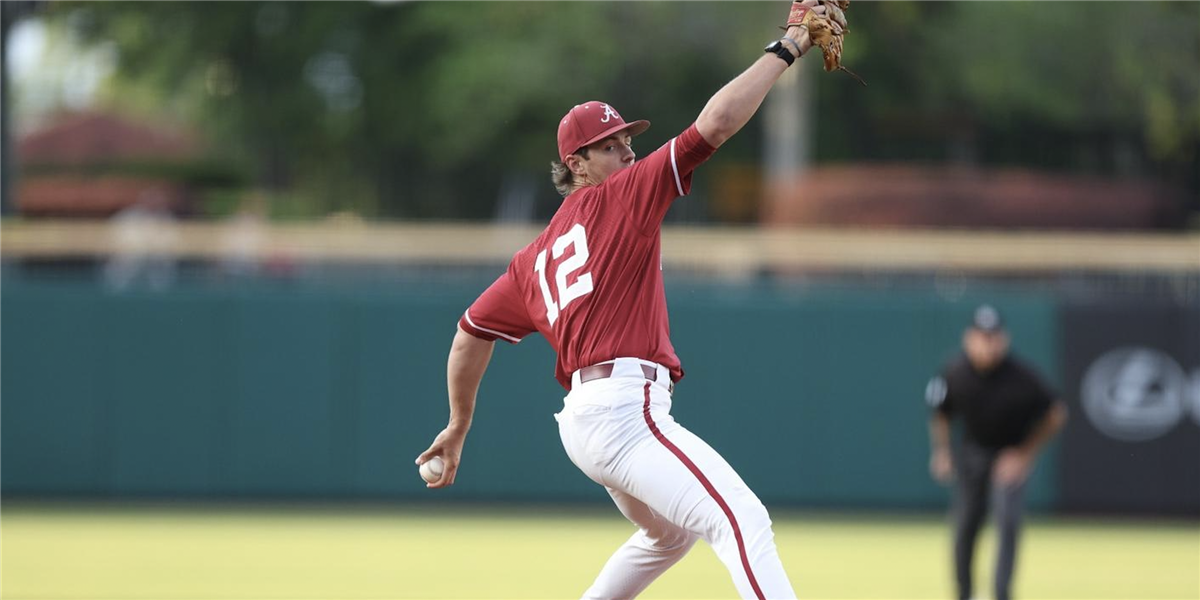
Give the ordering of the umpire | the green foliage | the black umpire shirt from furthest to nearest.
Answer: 1. the green foliage
2. the black umpire shirt
3. the umpire

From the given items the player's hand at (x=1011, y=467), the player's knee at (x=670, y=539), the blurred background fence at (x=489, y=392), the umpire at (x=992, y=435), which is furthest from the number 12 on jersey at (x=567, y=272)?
the blurred background fence at (x=489, y=392)

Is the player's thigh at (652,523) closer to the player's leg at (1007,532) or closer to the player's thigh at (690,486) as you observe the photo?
the player's thigh at (690,486)

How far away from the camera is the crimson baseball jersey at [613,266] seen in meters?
5.91

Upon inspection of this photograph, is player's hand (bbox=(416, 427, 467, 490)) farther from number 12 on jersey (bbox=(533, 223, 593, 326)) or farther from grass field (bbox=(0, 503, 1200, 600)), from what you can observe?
grass field (bbox=(0, 503, 1200, 600))

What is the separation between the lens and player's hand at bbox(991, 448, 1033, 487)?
9945 mm

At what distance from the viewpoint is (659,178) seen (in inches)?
230

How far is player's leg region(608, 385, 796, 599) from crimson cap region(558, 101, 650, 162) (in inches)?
A: 38.3

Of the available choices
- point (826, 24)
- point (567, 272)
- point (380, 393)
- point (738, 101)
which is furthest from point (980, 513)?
point (380, 393)

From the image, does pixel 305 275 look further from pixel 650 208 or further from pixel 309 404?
pixel 650 208

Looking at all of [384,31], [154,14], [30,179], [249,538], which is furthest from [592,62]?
[249,538]

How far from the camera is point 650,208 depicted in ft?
19.4

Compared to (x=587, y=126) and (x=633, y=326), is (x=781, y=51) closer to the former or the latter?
(x=587, y=126)

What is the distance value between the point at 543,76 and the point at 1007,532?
24.5 metres

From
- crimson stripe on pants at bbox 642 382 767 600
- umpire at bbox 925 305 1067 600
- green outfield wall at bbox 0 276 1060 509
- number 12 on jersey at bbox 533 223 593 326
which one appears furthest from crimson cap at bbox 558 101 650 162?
green outfield wall at bbox 0 276 1060 509
